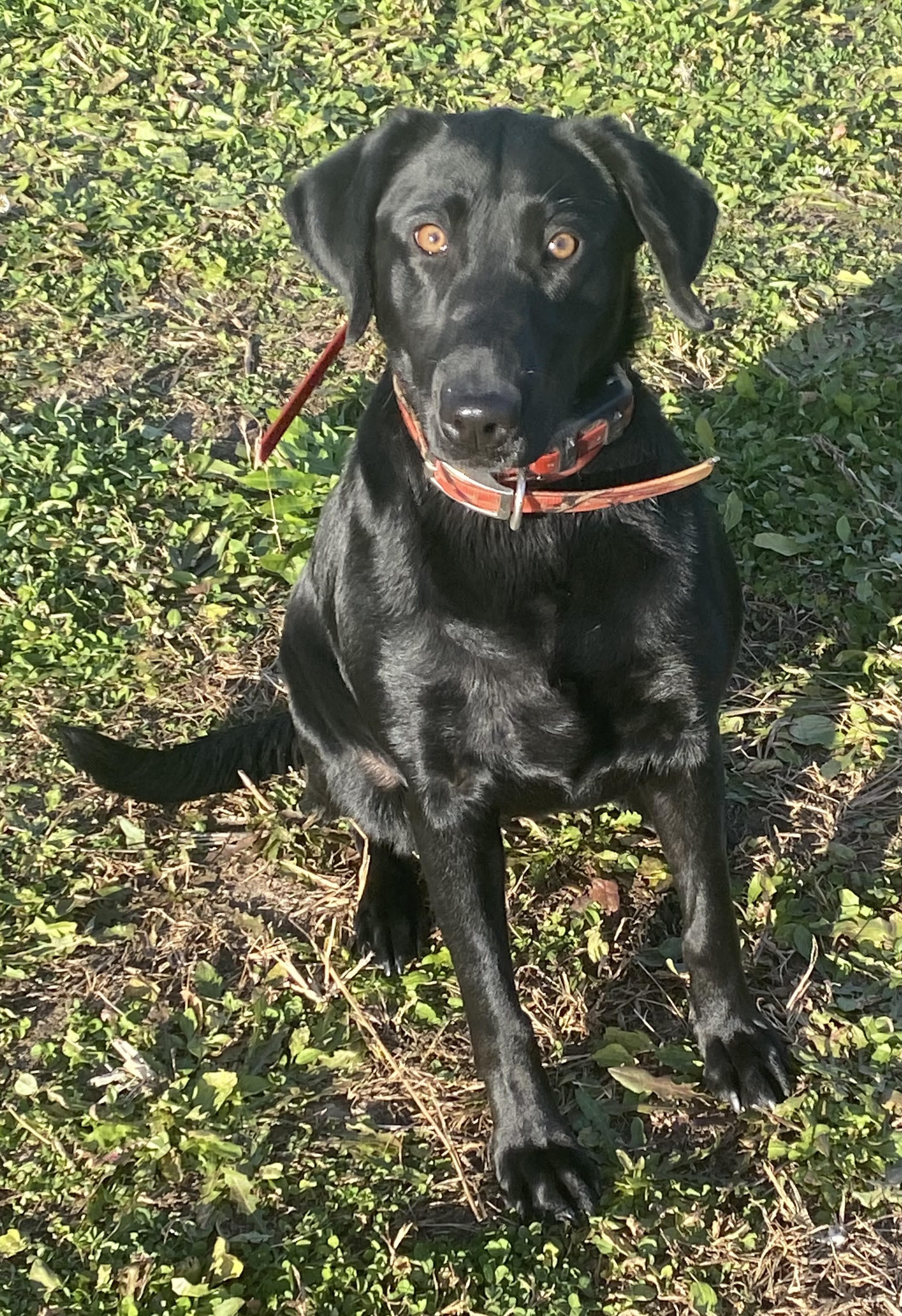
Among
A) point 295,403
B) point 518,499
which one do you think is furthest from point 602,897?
point 295,403

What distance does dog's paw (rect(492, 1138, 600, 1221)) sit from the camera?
95.7 inches

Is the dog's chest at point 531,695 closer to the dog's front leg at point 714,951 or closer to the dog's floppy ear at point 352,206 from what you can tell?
the dog's front leg at point 714,951

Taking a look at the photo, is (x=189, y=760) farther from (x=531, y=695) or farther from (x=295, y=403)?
(x=531, y=695)

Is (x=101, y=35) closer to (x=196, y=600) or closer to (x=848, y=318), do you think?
(x=196, y=600)

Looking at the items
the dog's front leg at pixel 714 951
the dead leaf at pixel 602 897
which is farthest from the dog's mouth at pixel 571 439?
the dead leaf at pixel 602 897

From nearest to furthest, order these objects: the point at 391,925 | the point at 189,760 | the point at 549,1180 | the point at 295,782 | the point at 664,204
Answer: the point at 664,204
the point at 549,1180
the point at 391,925
the point at 189,760
the point at 295,782

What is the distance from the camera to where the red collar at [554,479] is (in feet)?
7.45

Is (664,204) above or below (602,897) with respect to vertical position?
above

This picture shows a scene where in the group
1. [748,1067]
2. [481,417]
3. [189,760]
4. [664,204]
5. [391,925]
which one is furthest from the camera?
[189,760]

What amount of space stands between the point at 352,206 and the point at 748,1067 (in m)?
1.82

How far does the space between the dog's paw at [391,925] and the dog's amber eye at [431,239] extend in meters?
1.45

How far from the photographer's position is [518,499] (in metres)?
2.20

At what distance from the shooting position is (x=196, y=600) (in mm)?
3754

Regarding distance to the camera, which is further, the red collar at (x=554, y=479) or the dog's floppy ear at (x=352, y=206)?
the dog's floppy ear at (x=352, y=206)
